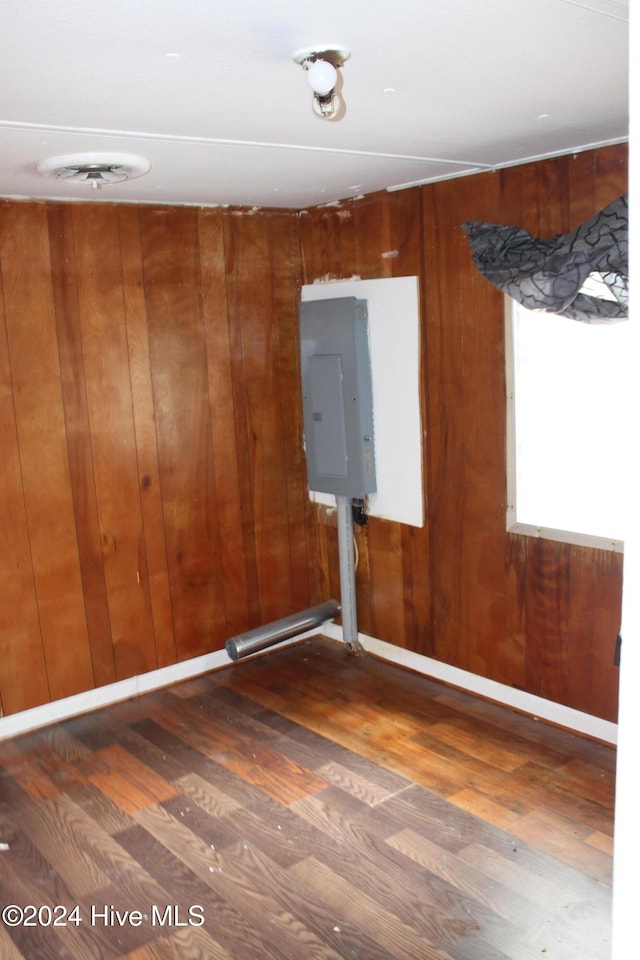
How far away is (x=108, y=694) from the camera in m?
3.63

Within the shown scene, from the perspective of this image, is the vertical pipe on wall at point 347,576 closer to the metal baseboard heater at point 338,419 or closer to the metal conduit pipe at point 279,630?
the metal baseboard heater at point 338,419

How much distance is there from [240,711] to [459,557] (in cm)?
117

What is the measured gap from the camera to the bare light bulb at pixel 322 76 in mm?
1663

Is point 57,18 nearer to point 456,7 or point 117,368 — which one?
point 456,7

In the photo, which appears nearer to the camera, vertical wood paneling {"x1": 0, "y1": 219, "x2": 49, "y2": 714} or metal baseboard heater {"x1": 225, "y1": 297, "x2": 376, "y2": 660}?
vertical wood paneling {"x1": 0, "y1": 219, "x2": 49, "y2": 714}

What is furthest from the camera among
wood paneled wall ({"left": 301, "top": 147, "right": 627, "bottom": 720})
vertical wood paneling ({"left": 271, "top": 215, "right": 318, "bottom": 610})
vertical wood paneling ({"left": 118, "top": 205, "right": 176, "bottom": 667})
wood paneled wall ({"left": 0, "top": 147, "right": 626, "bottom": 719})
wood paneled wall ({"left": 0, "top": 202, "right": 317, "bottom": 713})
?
vertical wood paneling ({"left": 271, "top": 215, "right": 318, "bottom": 610})

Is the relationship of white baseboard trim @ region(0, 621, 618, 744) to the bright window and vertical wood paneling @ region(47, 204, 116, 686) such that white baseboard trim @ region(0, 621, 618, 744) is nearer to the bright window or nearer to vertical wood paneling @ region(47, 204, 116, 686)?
vertical wood paneling @ region(47, 204, 116, 686)

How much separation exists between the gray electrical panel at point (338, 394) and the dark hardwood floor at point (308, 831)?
994 mm

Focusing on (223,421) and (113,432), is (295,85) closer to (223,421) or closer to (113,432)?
(113,432)

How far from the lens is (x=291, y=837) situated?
2600mm

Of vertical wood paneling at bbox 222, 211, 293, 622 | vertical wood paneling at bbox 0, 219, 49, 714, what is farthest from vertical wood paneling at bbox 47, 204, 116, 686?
vertical wood paneling at bbox 222, 211, 293, 622

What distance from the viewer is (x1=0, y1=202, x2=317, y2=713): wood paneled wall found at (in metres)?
3.31

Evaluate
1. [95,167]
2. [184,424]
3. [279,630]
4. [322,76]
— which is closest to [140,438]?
[184,424]

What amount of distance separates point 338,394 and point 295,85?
6.21 feet
